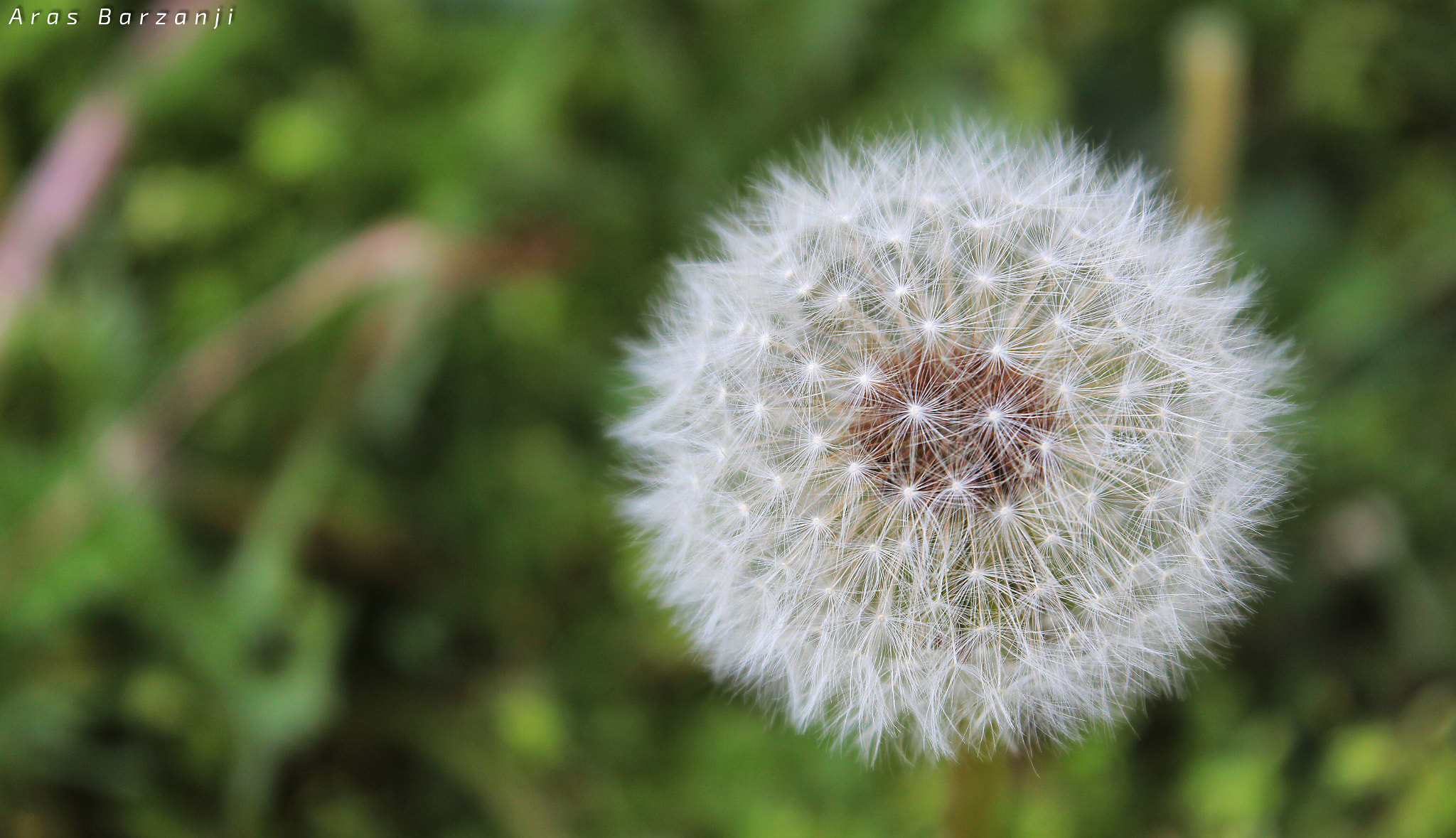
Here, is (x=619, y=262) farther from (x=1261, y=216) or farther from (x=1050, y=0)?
(x=1261, y=216)

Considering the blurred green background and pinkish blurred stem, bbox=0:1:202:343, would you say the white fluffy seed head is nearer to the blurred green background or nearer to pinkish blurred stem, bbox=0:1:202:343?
the blurred green background

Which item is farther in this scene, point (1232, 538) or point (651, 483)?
point (651, 483)

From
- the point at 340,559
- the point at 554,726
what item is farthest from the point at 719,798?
the point at 340,559

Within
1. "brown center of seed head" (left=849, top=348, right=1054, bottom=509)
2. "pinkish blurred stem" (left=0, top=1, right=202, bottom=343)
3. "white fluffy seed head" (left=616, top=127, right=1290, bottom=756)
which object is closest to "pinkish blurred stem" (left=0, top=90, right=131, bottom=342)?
"pinkish blurred stem" (left=0, top=1, right=202, bottom=343)

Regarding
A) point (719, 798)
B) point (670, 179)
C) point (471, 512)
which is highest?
point (670, 179)

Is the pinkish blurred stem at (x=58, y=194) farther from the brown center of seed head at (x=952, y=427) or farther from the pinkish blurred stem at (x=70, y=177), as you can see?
the brown center of seed head at (x=952, y=427)

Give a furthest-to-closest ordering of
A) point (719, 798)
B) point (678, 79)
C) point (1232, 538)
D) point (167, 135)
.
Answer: point (167, 135) < point (678, 79) < point (719, 798) < point (1232, 538)
